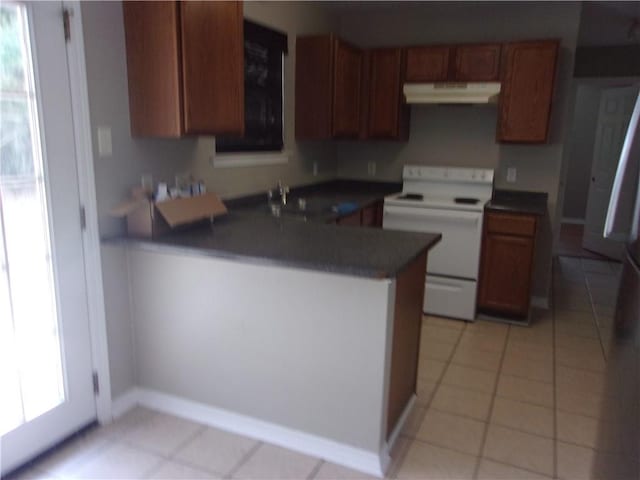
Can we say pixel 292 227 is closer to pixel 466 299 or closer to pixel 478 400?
pixel 478 400

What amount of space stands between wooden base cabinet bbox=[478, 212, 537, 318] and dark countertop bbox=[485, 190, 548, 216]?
0.15 ft

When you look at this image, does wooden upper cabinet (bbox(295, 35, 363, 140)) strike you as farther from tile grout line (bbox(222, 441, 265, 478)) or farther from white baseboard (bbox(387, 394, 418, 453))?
tile grout line (bbox(222, 441, 265, 478))

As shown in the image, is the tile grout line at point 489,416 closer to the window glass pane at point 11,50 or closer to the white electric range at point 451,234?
the white electric range at point 451,234

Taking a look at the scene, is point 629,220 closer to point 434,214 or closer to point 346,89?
point 434,214

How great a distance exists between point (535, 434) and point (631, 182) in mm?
1416

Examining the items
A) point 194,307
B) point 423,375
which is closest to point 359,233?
point 194,307

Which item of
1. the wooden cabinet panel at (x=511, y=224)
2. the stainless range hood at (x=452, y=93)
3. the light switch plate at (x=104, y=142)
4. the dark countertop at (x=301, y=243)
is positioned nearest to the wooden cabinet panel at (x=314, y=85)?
the stainless range hood at (x=452, y=93)

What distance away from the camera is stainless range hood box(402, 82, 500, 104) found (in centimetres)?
376

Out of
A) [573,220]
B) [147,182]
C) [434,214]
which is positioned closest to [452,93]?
Answer: [434,214]

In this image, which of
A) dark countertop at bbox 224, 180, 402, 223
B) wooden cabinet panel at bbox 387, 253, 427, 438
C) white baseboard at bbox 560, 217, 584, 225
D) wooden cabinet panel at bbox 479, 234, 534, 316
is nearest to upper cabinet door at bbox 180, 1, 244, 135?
dark countertop at bbox 224, 180, 402, 223

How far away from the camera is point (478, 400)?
2.67 m

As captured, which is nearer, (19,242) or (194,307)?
(19,242)

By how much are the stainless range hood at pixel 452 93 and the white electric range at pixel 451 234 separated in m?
0.64

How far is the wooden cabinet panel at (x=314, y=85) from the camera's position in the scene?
3.68m
